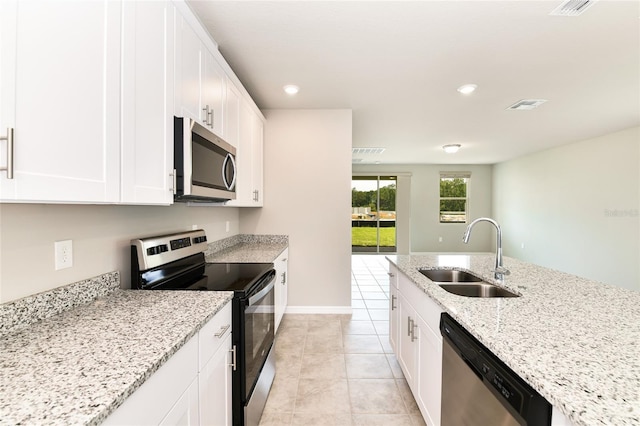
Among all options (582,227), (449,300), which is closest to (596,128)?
(582,227)

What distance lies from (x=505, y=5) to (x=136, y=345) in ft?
8.06

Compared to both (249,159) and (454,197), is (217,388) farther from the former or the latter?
(454,197)

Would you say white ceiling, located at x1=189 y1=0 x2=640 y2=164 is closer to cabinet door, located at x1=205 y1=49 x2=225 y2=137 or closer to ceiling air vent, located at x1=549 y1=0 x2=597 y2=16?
ceiling air vent, located at x1=549 y1=0 x2=597 y2=16

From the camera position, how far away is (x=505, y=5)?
5.74 ft

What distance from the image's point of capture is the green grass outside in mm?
Result: 8523

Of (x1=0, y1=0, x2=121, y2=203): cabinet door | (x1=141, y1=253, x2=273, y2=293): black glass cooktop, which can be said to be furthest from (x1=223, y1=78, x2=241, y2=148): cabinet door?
(x1=0, y1=0, x2=121, y2=203): cabinet door

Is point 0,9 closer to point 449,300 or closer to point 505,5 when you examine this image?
point 449,300

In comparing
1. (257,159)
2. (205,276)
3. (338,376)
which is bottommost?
(338,376)

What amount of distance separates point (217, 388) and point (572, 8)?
9.22ft

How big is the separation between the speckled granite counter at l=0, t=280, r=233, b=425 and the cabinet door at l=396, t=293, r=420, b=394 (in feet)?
3.99

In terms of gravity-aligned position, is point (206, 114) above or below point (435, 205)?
above

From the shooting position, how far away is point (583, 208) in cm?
533

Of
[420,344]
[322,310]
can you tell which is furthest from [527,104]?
[322,310]

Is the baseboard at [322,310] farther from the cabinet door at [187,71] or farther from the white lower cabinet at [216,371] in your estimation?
the cabinet door at [187,71]
